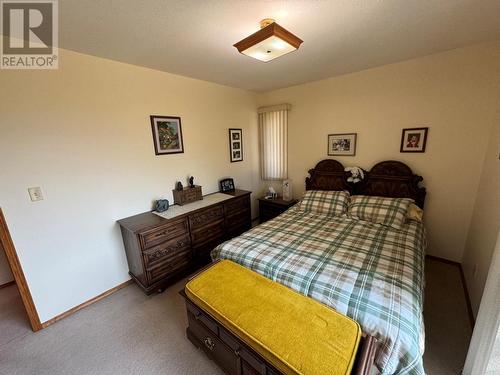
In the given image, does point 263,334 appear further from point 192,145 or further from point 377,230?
point 192,145

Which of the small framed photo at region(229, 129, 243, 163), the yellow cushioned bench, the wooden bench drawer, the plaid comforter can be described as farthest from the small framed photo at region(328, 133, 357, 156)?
the wooden bench drawer

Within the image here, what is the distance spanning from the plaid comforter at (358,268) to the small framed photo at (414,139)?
3.04 ft

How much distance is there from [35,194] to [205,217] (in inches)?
61.8

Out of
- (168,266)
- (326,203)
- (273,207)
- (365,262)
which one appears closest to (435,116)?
(326,203)

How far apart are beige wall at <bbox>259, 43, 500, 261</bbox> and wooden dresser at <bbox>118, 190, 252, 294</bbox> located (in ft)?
6.80

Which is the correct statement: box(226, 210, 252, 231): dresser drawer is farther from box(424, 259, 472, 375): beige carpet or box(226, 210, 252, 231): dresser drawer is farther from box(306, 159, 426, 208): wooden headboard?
box(424, 259, 472, 375): beige carpet

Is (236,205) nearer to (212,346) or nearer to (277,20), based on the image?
(212,346)

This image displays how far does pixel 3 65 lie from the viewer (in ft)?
5.10

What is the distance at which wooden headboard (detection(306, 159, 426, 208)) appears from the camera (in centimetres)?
250

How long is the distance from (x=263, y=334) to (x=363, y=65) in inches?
115

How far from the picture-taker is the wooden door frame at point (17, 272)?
5.39ft

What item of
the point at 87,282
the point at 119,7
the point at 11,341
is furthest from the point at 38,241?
the point at 119,7

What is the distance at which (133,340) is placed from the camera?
1.74 meters

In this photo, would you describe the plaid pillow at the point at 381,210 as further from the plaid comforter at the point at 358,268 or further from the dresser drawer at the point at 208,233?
the dresser drawer at the point at 208,233
